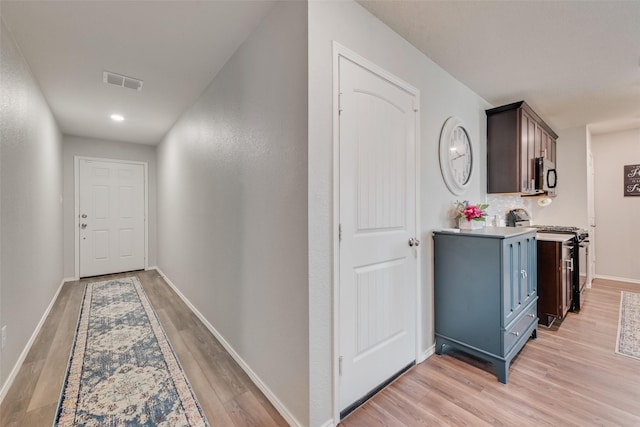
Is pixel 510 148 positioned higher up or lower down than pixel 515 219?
higher up

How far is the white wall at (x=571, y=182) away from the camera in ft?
13.4

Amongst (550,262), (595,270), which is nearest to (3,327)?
(550,262)

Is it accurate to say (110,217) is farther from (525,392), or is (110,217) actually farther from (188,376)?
(525,392)

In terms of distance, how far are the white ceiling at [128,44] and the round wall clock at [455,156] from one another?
1721mm

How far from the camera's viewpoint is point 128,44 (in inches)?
81.4

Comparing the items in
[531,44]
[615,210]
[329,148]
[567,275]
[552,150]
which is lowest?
[567,275]

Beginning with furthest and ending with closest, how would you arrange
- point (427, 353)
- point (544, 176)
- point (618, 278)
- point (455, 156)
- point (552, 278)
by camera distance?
1. point (618, 278)
2. point (544, 176)
3. point (552, 278)
4. point (455, 156)
5. point (427, 353)

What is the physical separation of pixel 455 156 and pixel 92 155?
563 centimetres

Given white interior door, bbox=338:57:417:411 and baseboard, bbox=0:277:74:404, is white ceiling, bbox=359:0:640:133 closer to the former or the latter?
white interior door, bbox=338:57:417:411

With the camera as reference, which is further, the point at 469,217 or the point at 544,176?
the point at 544,176

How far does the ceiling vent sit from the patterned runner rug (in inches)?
194

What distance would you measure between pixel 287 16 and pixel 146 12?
3.12ft

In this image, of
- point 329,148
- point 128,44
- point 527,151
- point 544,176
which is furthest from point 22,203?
point 544,176

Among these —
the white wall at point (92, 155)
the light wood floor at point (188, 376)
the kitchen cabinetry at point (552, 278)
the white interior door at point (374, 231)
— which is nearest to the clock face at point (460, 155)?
the white interior door at point (374, 231)
